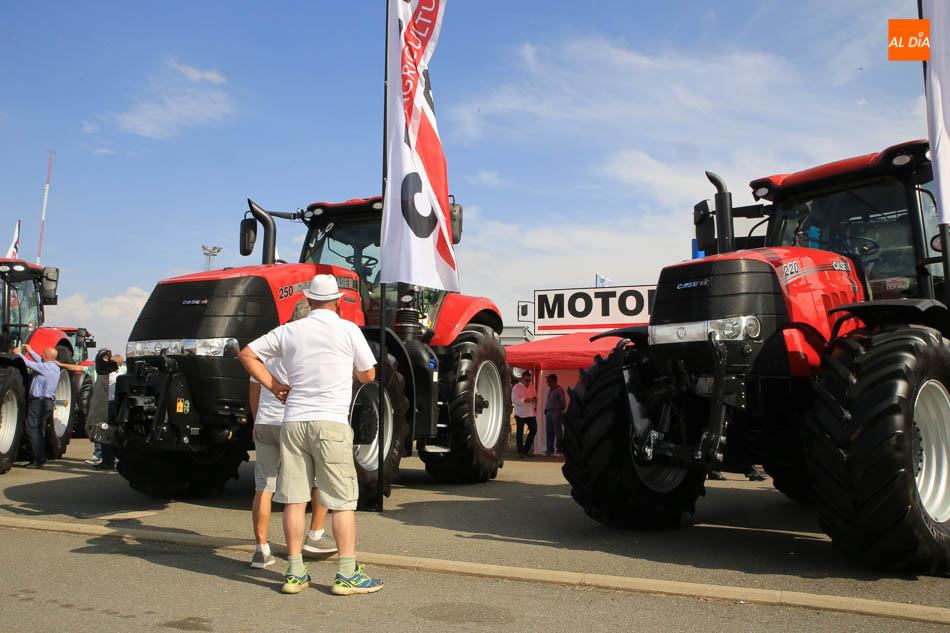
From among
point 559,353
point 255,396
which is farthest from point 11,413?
point 559,353

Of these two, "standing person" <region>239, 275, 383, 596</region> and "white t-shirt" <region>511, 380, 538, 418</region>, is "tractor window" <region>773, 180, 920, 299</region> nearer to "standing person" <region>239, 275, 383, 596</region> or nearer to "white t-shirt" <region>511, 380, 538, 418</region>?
"standing person" <region>239, 275, 383, 596</region>

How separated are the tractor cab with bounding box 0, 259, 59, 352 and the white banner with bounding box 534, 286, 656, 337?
9.71 meters

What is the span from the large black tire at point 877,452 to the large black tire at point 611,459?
4.67 feet

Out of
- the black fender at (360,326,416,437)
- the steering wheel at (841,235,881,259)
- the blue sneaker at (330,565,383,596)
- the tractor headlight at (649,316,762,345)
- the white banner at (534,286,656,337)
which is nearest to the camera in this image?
the blue sneaker at (330,565,383,596)

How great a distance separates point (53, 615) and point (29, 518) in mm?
3254

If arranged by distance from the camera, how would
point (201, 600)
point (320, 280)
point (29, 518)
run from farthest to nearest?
point (29, 518) < point (320, 280) < point (201, 600)

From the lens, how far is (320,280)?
508cm

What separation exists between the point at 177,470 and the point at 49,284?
6017mm

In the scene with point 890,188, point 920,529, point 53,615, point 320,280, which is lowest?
point 53,615

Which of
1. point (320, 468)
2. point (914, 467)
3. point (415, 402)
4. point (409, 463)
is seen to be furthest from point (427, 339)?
point (914, 467)

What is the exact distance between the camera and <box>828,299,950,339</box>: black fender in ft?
17.4

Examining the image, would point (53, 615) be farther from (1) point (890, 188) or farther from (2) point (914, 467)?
(1) point (890, 188)

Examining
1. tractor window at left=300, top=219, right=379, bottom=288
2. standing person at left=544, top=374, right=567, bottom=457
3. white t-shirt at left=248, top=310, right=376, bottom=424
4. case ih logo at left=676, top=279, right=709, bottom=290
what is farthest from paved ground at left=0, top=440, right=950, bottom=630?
standing person at left=544, top=374, right=567, bottom=457

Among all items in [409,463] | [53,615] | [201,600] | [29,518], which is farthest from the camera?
[409,463]
